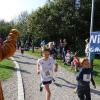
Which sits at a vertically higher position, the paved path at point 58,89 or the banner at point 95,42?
the banner at point 95,42

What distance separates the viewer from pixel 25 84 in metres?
15.2

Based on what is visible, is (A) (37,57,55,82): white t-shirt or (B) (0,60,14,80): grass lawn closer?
(A) (37,57,55,82): white t-shirt

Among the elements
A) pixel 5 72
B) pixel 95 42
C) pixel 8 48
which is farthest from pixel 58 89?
pixel 8 48

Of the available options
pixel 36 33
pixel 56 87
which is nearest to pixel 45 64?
pixel 56 87

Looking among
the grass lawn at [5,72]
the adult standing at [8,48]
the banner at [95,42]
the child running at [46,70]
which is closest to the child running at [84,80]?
the child running at [46,70]

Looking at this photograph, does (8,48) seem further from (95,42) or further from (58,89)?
(95,42)

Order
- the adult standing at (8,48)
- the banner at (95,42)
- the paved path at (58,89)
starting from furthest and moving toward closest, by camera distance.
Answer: the banner at (95,42) → the paved path at (58,89) → the adult standing at (8,48)

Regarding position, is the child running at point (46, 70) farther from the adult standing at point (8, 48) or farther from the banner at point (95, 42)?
the banner at point (95, 42)

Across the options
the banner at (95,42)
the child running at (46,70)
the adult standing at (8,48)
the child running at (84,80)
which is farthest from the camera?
the banner at (95,42)

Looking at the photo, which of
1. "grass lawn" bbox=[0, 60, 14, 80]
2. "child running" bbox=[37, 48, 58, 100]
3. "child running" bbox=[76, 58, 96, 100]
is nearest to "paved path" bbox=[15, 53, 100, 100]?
"grass lawn" bbox=[0, 60, 14, 80]

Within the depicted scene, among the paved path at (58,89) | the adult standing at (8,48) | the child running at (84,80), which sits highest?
the adult standing at (8,48)

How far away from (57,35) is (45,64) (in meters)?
31.7

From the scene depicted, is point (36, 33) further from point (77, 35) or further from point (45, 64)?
point (45, 64)

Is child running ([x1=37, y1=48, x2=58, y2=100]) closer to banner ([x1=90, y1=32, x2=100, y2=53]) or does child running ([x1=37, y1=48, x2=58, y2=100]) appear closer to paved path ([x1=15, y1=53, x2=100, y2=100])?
paved path ([x1=15, y1=53, x2=100, y2=100])
